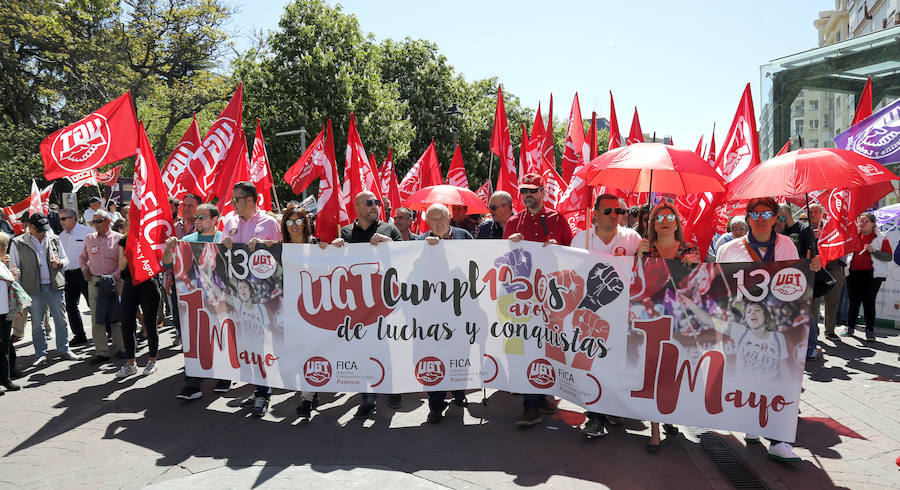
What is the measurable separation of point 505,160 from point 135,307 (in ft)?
18.9

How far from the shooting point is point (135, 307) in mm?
6824

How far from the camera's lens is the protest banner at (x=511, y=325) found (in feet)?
14.6

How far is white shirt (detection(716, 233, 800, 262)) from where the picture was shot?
15.5 ft

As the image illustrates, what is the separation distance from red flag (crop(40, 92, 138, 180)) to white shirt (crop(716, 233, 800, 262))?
20.0 feet

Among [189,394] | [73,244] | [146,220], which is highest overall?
[146,220]

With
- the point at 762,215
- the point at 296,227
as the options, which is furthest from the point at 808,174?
the point at 296,227

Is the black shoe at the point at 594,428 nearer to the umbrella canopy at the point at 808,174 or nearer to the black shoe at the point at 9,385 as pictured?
the umbrella canopy at the point at 808,174

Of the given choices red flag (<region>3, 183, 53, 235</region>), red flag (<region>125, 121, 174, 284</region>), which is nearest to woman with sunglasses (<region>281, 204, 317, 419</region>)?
red flag (<region>125, 121, 174, 284</region>)

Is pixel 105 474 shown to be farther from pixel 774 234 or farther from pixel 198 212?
pixel 774 234

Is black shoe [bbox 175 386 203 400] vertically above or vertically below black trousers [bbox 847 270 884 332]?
below

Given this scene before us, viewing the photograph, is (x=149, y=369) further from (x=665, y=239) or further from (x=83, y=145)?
(x=665, y=239)

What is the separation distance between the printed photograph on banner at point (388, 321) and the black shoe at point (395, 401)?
22.9 inches

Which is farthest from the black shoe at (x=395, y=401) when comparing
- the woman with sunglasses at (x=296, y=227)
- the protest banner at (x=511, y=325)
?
the woman with sunglasses at (x=296, y=227)

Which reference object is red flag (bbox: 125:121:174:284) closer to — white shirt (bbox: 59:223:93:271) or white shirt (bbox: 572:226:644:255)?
white shirt (bbox: 59:223:93:271)
